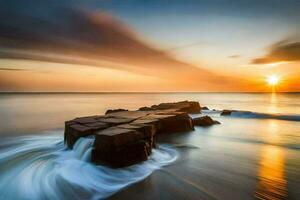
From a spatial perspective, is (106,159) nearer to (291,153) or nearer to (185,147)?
(185,147)

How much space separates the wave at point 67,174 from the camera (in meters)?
4.05

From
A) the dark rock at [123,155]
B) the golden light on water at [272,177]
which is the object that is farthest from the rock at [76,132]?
the golden light on water at [272,177]

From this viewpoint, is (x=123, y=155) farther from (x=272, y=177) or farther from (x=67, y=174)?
(x=272, y=177)

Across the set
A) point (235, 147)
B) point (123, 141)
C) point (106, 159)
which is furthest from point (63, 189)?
point (235, 147)

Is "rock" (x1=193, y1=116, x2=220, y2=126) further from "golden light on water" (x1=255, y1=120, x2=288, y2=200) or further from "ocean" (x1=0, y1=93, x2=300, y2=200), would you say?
"golden light on water" (x1=255, y1=120, x2=288, y2=200)

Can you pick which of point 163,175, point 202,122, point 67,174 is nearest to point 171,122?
point 202,122

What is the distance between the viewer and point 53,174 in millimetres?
5070

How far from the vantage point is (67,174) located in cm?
495

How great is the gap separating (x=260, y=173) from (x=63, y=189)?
13.9 feet

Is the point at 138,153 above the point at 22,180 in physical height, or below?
above

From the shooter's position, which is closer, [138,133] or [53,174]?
[53,174]

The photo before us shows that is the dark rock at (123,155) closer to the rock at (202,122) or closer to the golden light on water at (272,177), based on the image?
the golden light on water at (272,177)

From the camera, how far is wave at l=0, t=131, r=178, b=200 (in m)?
4.05

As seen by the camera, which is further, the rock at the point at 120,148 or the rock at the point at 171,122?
the rock at the point at 171,122
